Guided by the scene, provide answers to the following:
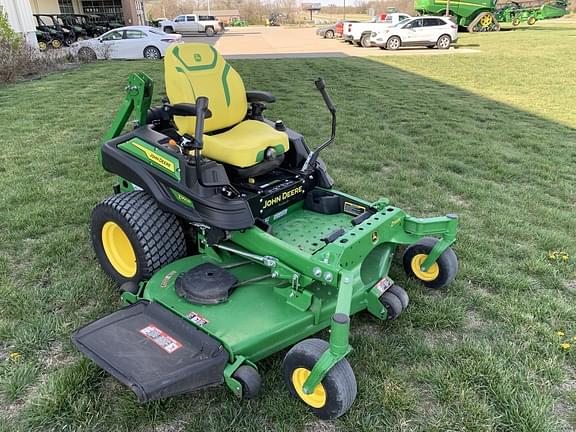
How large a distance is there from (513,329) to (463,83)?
926 centimetres

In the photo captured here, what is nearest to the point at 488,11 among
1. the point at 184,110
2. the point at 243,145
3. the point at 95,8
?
the point at 95,8

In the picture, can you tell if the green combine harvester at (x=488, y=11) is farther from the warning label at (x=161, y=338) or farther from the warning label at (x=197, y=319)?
the warning label at (x=161, y=338)

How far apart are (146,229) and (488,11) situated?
28.2 metres

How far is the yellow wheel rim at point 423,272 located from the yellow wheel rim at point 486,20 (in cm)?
2721

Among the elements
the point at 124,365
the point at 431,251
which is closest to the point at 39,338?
the point at 124,365

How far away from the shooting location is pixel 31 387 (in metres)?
2.38

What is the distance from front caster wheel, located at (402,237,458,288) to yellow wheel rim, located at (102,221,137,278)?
182 cm

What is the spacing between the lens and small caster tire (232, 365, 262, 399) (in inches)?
84.0

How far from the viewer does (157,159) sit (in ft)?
9.82

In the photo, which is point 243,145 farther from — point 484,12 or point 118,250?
point 484,12

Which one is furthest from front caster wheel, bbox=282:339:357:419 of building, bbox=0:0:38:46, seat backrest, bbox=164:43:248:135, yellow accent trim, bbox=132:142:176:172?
building, bbox=0:0:38:46

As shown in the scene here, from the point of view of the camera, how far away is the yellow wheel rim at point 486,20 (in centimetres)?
2617

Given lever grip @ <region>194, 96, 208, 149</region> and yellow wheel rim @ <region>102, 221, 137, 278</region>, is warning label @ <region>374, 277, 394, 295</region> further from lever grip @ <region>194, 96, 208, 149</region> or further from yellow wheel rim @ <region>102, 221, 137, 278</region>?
yellow wheel rim @ <region>102, 221, 137, 278</region>

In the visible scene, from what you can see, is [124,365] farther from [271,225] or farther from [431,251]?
[431,251]
